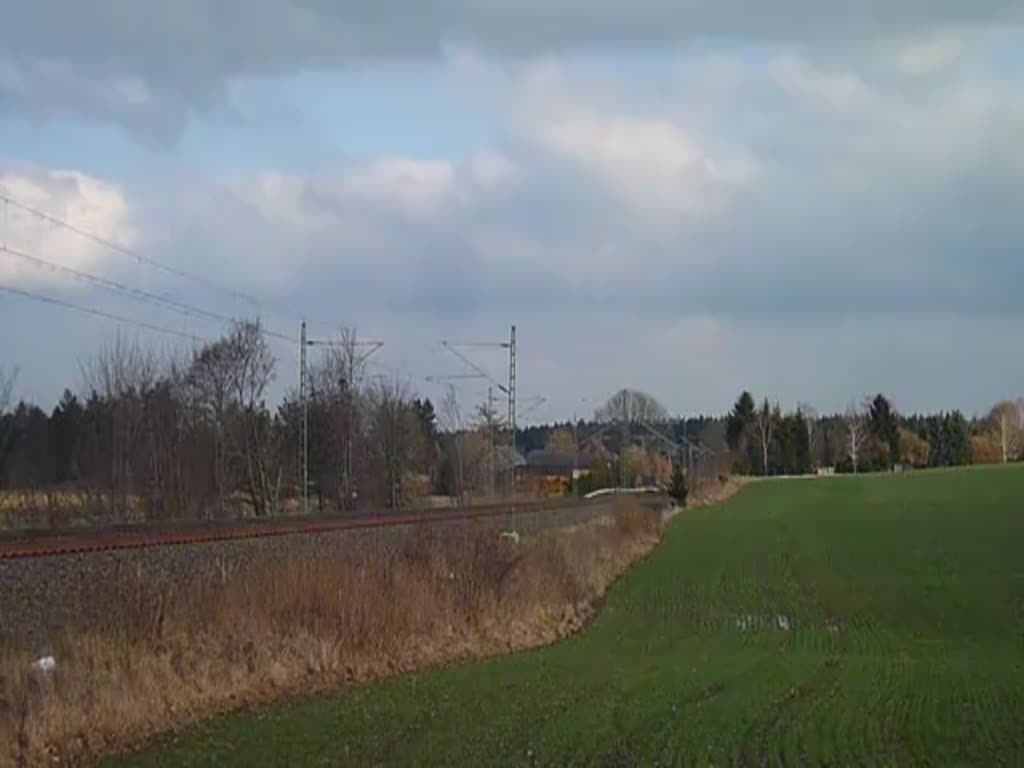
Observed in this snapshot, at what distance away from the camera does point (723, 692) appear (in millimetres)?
20844

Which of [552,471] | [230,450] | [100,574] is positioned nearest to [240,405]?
[230,450]

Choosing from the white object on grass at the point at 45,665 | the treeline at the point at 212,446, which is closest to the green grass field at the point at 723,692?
the white object on grass at the point at 45,665

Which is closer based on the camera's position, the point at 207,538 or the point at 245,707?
the point at 245,707

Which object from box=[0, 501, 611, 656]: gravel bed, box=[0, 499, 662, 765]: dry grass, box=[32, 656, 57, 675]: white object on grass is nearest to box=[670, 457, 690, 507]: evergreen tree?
box=[0, 499, 662, 765]: dry grass

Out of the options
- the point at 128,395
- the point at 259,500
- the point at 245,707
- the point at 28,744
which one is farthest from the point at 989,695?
the point at 259,500

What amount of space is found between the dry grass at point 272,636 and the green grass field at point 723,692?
0.88 m

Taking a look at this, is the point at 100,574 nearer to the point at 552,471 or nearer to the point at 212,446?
the point at 212,446

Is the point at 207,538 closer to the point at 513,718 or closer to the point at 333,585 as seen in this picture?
the point at 333,585

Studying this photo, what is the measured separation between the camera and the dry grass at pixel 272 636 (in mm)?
16281

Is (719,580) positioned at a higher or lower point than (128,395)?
lower

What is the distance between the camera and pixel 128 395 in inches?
2530

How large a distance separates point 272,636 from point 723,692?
682 centimetres

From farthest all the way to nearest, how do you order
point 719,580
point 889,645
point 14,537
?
1. point 719,580
2. point 14,537
3. point 889,645

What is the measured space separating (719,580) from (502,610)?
21464mm
